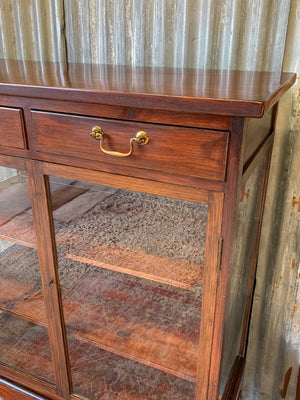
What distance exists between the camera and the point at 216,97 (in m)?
0.49

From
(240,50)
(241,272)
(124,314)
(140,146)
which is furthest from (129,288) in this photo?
(240,50)

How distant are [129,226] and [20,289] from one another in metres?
0.37

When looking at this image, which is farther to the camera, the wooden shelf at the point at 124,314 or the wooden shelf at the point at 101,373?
the wooden shelf at the point at 101,373

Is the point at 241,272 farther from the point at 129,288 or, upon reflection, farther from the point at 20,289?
the point at 20,289

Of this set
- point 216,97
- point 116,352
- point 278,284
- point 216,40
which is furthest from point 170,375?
point 216,40

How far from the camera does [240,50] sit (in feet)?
2.83

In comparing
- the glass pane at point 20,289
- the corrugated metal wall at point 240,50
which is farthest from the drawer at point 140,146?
the corrugated metal wall at point 240,50

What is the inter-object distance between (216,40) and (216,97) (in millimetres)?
449

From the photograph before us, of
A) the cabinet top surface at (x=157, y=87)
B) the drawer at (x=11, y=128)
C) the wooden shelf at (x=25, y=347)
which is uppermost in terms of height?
the cabinet top surface at (x=157, y=87)

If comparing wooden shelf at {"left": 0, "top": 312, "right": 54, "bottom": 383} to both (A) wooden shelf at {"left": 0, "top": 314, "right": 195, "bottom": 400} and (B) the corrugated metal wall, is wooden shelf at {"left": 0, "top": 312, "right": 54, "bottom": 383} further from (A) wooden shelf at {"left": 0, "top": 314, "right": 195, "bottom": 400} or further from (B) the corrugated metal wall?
(B) the corrugated metal wall

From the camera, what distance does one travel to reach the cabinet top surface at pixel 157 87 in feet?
1.61

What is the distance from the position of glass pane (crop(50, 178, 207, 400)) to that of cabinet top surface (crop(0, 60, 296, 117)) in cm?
17

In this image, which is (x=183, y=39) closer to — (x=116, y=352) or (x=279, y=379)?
(x=116, y=352)

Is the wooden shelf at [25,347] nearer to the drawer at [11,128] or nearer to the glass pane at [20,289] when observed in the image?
the glass pane at [20,289]
